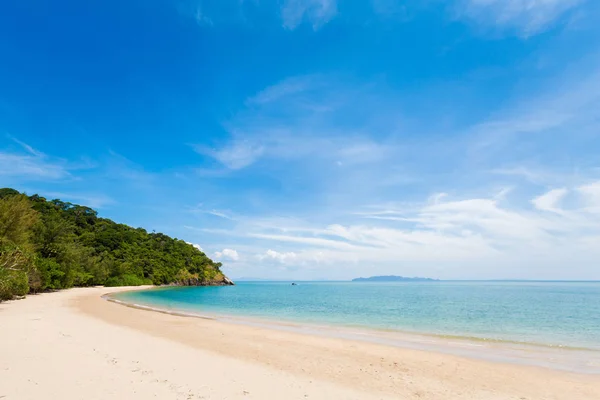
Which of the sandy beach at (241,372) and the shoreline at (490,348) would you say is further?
the shoreline at (490,348)

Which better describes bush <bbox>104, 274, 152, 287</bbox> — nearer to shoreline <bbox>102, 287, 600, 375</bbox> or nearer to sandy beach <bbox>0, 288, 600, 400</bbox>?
sandy beach <bbox>0, 288, 600, 400</bbox>

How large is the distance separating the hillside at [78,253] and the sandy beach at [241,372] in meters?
18.0

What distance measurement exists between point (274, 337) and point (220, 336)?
2.96m

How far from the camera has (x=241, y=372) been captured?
10.7 meters

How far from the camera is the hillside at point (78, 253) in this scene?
36562 millimetres

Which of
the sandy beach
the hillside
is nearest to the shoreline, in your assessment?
the sandy beach

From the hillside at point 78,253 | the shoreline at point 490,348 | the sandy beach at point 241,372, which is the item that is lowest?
the shoreline at point 490,348

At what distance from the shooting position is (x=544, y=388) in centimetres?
1052

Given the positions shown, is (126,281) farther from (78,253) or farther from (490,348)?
(490,348)

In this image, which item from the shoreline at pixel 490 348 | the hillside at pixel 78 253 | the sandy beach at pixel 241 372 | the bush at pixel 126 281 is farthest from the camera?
the bush at pixel 126 281

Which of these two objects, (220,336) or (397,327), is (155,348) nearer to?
(220,336)

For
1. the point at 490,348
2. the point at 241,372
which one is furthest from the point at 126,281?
the point at 490,348

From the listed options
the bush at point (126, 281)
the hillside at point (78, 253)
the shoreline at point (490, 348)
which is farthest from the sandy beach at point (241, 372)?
the bush at point (126, 281)

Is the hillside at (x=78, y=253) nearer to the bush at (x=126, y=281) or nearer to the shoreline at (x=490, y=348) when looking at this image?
the bush at (x=126, y=281)
